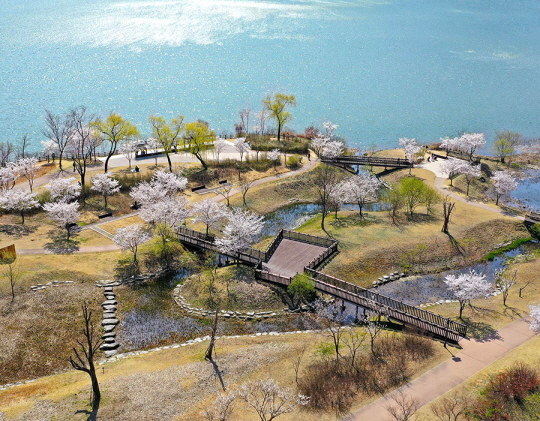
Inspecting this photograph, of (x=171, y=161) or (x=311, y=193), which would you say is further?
(x=171, y=161)

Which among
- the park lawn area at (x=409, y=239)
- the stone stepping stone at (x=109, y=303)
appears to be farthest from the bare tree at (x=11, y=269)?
the park lawn area at (x=409, y=239)

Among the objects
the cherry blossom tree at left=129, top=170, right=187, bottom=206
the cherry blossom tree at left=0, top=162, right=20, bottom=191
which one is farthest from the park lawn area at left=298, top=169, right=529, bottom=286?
the cherry blossom tree at left=0, top=162, right=20, bottom=191

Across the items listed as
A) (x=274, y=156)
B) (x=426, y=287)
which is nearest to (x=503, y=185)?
(x=426, y=287)

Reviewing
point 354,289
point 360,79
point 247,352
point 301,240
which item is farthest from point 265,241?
point 360,79

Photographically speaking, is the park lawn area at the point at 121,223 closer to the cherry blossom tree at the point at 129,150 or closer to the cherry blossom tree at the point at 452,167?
the cherry blossom tree at the point at 129,150

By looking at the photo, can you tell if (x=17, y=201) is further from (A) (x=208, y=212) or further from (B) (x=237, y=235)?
(B) (x=237, y=235)

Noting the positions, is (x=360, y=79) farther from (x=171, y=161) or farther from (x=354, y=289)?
(x=354, y=289)
